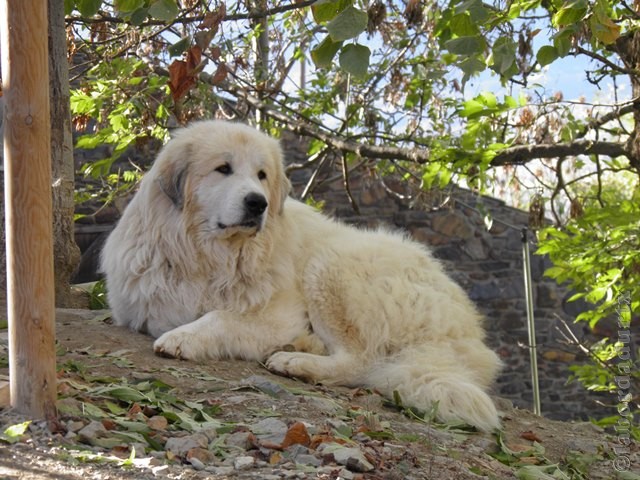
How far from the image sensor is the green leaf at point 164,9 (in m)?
3.11

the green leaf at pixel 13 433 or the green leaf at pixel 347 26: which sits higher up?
the green leaf at pixel 347 26

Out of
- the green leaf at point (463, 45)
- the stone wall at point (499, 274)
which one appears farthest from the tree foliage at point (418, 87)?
the stone wall at point (499, 274)

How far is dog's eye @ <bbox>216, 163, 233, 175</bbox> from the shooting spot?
15.8 feet

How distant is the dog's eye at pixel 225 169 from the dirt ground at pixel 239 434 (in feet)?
3.39

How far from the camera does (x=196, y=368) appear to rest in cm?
430

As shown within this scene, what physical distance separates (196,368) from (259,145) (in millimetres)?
1366

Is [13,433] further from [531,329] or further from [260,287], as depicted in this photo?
[531,329]

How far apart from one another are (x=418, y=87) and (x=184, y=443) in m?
6.70

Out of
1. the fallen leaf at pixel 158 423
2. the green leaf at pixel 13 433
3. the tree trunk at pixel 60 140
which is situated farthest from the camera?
the tree trunk at pixel 60 140

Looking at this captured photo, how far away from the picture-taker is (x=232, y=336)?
4688 mm

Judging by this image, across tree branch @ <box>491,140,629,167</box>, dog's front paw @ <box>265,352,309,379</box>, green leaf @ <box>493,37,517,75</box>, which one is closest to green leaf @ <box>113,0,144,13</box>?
green leaf @ <box>493,37,517,75</box>

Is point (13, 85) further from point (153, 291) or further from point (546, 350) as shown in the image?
point (546, 350)

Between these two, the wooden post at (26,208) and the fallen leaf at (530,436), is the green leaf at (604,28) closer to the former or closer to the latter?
the wooden post at (26,208)

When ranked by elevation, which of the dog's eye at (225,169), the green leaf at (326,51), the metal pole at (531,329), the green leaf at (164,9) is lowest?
the metal pole at (531,329)
